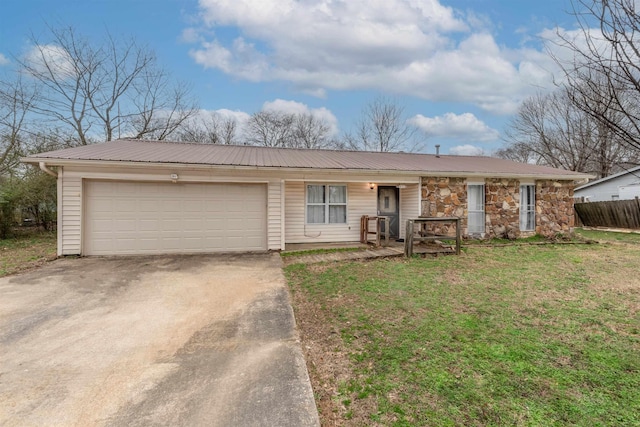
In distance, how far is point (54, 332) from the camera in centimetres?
341

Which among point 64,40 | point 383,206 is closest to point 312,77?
point 383,206

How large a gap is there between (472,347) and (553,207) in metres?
10.3

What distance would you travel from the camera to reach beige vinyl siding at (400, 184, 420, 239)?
9.61 m

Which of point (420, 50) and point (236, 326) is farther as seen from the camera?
point (420, 50)

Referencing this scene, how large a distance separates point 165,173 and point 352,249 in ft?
17.0

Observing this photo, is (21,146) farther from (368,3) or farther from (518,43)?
(518,43)

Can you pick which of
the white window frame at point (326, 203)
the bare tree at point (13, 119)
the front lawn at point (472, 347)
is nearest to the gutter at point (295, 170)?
the white window frame at point (326, 203)

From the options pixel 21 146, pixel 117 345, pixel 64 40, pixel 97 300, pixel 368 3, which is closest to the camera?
pixel 117 345

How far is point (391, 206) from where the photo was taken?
1051 cm

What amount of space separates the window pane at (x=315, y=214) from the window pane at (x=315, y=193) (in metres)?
0.22

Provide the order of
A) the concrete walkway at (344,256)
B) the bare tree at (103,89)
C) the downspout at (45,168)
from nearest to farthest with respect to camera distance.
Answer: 1. the downspout at (45,168)
2. the concrete walkway at (344,256)
3. the bare tree at (103,89)

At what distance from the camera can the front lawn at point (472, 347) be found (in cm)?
211

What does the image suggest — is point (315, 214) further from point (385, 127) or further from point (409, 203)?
point (385, 127)

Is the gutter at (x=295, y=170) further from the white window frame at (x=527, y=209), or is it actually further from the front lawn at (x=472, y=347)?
the front lawn at (x=472, y=347)
